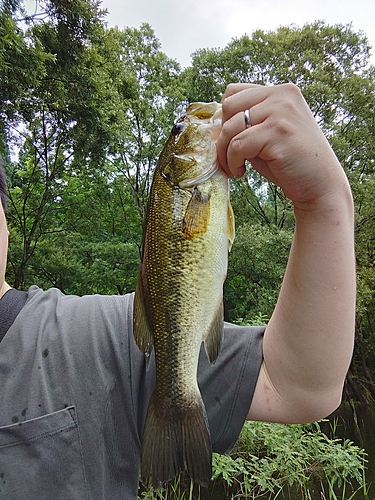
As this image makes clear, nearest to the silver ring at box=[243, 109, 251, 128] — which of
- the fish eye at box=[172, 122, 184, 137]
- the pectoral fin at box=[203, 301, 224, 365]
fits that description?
the fish eye at box=[172, 122, 184, 137]

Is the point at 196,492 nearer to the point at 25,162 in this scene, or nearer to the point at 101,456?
the point at 101,456

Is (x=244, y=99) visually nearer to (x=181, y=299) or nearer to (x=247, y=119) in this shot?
(x=247, y=119)

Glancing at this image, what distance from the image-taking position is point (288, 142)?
40.4 inches

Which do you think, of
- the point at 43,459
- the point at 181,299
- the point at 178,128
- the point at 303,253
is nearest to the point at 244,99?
the point at 178,128

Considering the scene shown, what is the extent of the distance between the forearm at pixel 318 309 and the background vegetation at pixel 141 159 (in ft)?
28.8

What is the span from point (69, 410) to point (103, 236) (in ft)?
46.4

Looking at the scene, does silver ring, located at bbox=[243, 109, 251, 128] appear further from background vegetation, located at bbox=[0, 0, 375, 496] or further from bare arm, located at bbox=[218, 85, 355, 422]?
background vegetation, located at bbox=[0, 0, 375, 496]

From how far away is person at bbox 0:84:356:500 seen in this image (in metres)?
1.06

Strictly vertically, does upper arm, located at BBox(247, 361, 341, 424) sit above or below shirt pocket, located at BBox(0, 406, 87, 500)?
above

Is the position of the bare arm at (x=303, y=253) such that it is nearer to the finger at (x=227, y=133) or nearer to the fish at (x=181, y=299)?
the finger at (x=227, y=133)

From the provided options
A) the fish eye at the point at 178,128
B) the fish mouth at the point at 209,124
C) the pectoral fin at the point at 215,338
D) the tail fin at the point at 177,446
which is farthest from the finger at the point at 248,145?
the tail fin at the point at 177,446

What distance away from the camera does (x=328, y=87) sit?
14141 millimetres

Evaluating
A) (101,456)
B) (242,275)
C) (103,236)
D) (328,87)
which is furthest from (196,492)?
(328,87)

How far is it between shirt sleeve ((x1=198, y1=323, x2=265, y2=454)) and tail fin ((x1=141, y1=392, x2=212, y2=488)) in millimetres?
139
